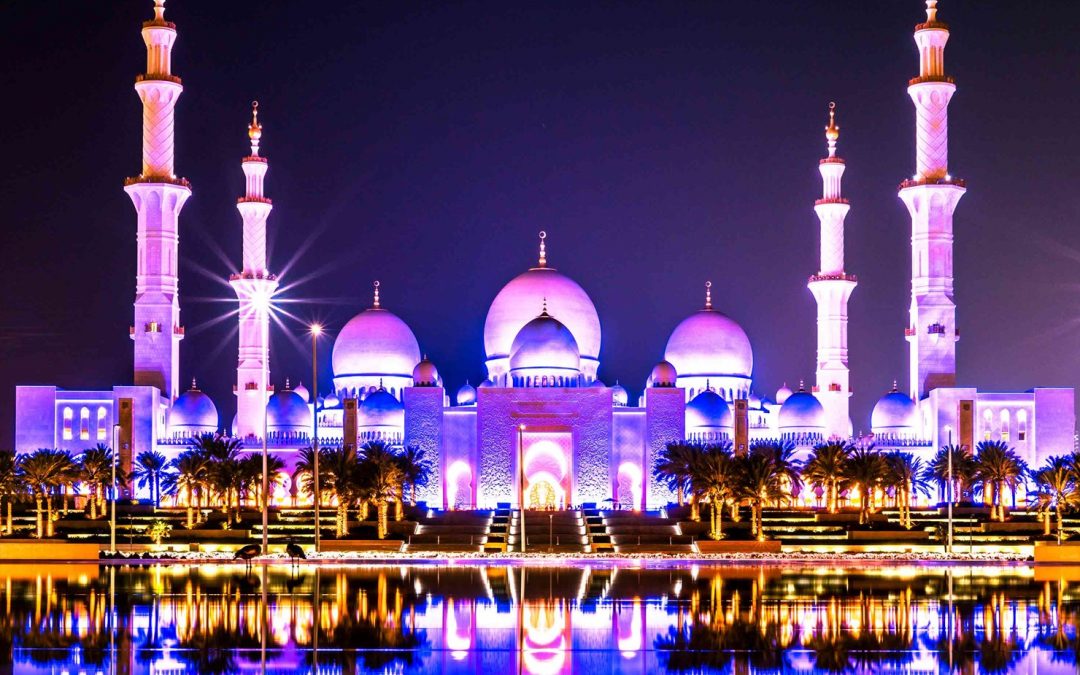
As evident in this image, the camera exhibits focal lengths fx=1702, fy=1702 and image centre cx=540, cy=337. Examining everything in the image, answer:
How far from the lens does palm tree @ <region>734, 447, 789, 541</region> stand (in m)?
41.5

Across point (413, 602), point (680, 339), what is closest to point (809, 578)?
point (413, 602)

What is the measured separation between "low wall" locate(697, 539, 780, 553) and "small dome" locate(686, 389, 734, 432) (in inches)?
566

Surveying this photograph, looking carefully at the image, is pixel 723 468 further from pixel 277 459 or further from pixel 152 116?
pixel 152 116

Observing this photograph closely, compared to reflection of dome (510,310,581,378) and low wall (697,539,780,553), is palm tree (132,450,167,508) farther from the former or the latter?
low wall (697,539,780,553)

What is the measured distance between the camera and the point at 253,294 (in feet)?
185

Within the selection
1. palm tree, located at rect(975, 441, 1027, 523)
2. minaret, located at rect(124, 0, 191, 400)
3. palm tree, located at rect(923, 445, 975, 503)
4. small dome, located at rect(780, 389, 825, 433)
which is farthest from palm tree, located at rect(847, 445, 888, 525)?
minaret, located at rect(124, 0, 191, 400)

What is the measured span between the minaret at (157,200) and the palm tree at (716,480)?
64.9 feet

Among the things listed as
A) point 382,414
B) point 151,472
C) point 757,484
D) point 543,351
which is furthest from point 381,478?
point 151,472

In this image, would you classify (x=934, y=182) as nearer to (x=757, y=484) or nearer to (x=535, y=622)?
(x=757, y=484)

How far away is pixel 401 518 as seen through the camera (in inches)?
1834

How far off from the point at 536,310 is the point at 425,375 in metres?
4.57

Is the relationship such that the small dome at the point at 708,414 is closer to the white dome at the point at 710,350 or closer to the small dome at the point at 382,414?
the white dome at the point at 710,350

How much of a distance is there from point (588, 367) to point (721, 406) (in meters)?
4.79

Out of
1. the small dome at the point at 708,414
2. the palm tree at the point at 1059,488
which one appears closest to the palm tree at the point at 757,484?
the palm tree at the point at 1059,488
